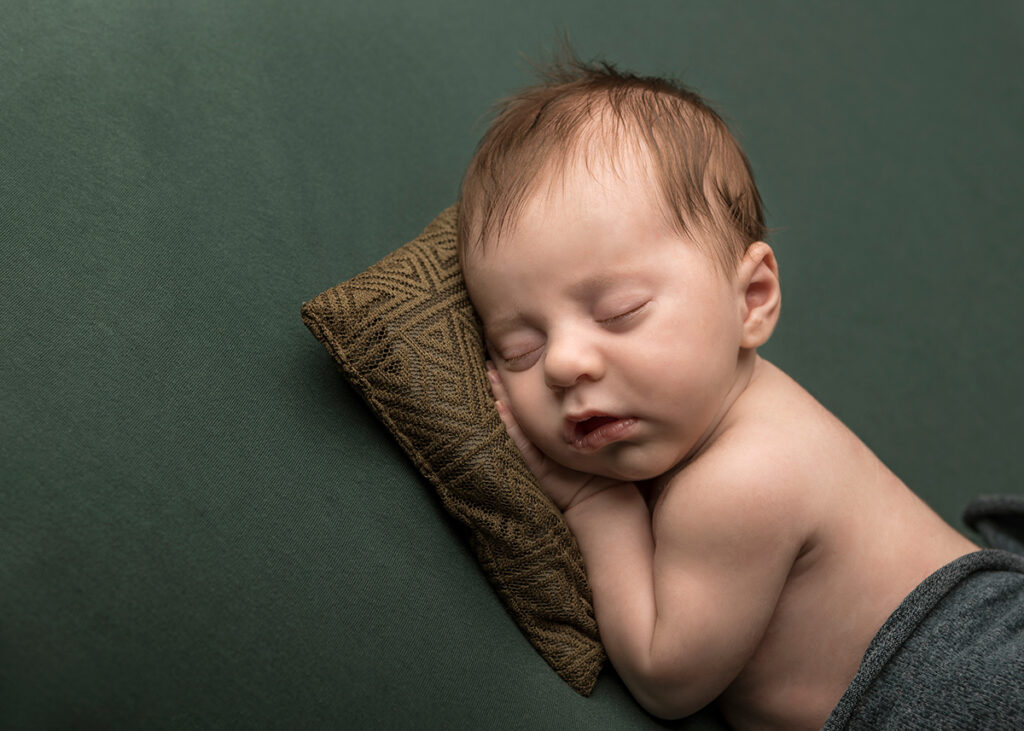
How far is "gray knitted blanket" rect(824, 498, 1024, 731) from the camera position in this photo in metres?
0.77

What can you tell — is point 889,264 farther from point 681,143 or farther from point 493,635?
point 493,635

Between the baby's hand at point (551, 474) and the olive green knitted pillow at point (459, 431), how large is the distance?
46mm

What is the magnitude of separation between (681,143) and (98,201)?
1.77ft

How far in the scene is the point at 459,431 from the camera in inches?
30.4

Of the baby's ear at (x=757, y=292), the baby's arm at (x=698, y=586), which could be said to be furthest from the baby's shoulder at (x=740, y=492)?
the baby's ear at (x=757, y=292)

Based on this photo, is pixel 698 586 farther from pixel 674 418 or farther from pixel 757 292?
pixel 757 292

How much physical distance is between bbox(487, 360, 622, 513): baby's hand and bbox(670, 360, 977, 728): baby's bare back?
0.50ft

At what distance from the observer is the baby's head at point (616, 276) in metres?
0.79

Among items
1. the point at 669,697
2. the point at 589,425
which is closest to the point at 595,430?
the point at 589,425

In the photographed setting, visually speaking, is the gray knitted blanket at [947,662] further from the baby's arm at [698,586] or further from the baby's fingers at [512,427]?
the baby's fingers at [512,427]

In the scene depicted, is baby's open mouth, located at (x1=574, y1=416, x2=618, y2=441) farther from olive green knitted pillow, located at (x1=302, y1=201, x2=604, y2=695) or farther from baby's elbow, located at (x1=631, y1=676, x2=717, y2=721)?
baby's elbow, located at (x1=631, y1=676, x2=717, y2=721)

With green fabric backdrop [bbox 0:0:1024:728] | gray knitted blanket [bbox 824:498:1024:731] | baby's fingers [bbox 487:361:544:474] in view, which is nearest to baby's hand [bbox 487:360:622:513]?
baby's fingers [bbox 487:361:544:474]

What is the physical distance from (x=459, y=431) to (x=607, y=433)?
139 millimetres

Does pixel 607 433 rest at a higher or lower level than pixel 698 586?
higher
